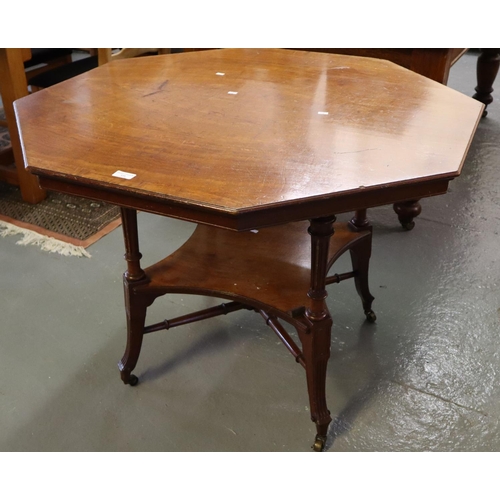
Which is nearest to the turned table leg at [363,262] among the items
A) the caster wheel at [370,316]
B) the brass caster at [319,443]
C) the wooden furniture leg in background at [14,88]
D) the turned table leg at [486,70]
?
the caster wheel at [370,316]

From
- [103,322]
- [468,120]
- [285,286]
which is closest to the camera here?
[468,120]

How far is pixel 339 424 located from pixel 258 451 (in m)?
0.26

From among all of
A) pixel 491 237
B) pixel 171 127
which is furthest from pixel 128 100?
pixel 491 237

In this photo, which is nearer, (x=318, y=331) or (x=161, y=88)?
(x=318, y=331)

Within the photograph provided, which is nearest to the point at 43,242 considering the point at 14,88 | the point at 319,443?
the point at 14,88

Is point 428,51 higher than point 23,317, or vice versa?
point 428,51

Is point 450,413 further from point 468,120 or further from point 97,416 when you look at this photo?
point 97,416

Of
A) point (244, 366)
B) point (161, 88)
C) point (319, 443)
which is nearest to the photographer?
point (319, 443)

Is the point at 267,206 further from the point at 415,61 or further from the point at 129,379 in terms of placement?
the point at 415,61

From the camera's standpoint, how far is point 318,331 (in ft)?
4.51

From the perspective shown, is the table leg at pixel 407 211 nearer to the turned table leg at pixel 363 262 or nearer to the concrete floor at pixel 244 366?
the concrete floor at pixel 244 366

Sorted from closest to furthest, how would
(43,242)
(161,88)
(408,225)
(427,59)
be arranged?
(161,88) < (427,59) < (43,242) < (408,225)

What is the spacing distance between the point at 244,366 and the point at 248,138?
82cm

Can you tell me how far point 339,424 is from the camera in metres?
1.59
